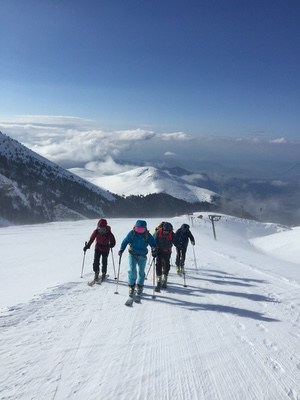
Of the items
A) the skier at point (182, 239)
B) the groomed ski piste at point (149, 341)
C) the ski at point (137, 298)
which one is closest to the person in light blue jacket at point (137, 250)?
the ski at point (137, 298)

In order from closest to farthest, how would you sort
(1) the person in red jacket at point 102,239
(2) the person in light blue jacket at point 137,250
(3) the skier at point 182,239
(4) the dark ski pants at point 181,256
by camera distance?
(2) the person in light blue jacket at point 137,250 < (1) the person in red jacket at point 102,239 < (4) the dark ski pants at point 181,256 < (3) the skier at point 182,239

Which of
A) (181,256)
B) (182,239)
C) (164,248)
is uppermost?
(182,239)

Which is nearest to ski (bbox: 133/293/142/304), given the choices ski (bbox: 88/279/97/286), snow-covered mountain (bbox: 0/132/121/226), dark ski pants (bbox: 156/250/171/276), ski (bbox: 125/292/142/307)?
ski (bbox: 125/292/142/307)

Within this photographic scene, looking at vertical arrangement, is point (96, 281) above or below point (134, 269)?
below

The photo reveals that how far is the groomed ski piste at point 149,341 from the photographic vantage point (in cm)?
541

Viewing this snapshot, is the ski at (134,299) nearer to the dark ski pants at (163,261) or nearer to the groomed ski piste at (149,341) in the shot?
the groomed ski piste at (149,341)

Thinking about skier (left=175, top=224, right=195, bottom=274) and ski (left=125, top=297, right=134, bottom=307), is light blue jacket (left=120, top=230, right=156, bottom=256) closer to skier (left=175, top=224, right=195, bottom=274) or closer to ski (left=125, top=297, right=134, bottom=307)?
ski (left=125, top=297, right=134, bottom=307)

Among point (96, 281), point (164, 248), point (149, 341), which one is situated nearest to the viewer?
point (149, 341)

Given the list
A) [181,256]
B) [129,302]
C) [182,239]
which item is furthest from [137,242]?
[181,256]

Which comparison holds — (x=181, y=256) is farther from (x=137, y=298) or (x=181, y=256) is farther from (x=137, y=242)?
(x=137, y=298)

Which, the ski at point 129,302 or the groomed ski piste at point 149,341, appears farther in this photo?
the ski at point 129,302

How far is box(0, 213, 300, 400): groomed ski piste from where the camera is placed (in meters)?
5.41

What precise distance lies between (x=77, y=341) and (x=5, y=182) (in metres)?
145

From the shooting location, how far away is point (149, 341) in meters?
7.16
